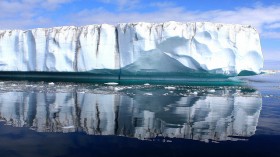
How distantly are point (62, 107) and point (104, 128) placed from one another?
3.18 m

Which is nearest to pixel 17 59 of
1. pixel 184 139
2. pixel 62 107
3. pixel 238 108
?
pixel 62 107

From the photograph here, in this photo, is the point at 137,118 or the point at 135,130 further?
the point at 137,118

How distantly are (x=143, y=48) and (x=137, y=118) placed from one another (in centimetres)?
1218

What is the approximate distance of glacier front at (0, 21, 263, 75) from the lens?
19.8 m

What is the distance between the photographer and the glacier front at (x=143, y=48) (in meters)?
19.8

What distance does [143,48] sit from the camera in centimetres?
1975

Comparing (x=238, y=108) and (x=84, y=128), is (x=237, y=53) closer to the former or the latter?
(x=238, y=108)

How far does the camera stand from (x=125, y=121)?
7434 millimetres

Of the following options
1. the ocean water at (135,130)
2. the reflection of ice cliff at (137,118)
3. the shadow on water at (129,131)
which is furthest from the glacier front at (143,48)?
the shadow on water at (129,131)

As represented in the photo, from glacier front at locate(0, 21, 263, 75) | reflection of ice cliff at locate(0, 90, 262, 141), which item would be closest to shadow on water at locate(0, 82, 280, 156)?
reflection of ice cliff at locate(0, 90, 262, 141)

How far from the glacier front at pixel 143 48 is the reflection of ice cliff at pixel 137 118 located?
9327 mm

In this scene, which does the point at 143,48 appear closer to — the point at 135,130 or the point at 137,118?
the point at 137,118

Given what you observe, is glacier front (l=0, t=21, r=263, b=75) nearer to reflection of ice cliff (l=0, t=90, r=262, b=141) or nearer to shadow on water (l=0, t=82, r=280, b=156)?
reflection of ice cliff (l=0, t=90, r=262, b=141)

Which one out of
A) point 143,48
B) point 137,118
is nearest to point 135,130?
point 137,118
